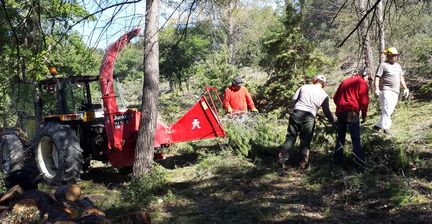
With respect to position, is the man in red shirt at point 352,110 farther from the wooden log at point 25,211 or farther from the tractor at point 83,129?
the wooden log at point 25,211

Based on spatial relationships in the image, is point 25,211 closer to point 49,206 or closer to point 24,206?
point 24,206

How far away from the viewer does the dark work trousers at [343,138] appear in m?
6.49

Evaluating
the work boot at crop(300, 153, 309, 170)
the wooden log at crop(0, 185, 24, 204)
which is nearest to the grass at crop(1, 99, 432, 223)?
the work boot at crop(300, 153, 309, 170)

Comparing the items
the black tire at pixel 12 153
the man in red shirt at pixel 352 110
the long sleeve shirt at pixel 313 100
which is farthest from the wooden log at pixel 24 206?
the man in red shirt at pixel 352 110

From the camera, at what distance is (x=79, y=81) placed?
25.9 ft

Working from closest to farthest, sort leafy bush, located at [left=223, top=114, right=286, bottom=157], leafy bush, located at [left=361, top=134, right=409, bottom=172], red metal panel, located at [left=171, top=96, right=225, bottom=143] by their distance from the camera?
leafy bush, located at [left=361, top=134, right=409, bottom=172] → red metal panel, located at [left=171, top=96, right=225, bottom=143] → leafy bush, located at [left=223, top=114, right=286, bottom=157]

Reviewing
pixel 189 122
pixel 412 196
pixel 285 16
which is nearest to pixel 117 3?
pixel 412 196

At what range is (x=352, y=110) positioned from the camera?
658 centimetres

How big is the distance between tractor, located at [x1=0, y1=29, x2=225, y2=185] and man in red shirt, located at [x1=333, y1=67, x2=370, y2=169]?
6.17 ft

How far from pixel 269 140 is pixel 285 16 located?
236 inches

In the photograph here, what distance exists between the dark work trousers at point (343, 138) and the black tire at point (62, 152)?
395 cm

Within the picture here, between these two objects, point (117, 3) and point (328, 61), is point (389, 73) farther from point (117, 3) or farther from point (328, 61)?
point (117, 3)

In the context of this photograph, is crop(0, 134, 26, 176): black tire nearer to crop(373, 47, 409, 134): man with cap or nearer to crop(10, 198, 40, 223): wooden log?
crop(10, 198, 40, 223): wooden log

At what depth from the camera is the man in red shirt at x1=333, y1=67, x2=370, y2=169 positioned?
6.54m
